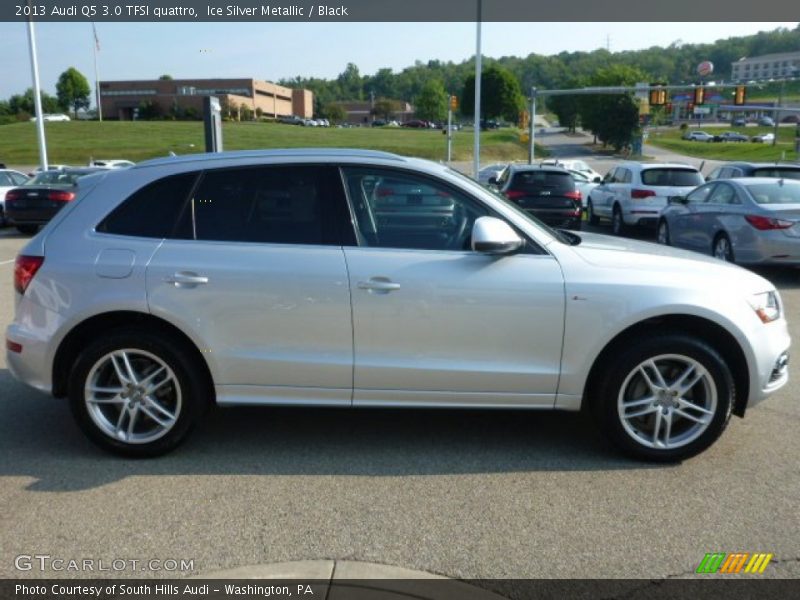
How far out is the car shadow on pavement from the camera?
167 inches

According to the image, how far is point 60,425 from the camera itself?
4.93 meters

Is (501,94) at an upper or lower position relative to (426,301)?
upper

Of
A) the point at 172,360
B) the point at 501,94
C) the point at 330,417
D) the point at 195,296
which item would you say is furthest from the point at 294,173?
the point at 501,94

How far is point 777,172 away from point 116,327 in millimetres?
13284

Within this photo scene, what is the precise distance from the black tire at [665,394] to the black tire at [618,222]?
12747 mm

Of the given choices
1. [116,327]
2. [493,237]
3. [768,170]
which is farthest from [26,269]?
[768,170]

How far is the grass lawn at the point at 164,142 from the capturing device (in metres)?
60.1

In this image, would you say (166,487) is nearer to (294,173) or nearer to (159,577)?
(159,577)

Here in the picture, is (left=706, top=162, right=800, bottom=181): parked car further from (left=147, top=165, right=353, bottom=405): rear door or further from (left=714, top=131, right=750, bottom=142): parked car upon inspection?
(left=714, top=131, right=750, bottom=142): parked car

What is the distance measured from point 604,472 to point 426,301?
4.66ft

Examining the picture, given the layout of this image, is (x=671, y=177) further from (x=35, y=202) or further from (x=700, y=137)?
(x=700, y=137)

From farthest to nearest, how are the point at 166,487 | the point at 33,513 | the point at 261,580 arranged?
the point at 166,487
the point at 33,513
the point at 261,580

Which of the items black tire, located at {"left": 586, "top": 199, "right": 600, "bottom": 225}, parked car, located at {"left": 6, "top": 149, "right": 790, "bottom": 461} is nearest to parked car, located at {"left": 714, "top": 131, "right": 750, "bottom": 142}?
black tire, located at {"left": 586, "top": 199, "right": 600, "bottom": 225}

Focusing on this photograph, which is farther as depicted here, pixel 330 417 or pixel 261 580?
pixel 330 417
